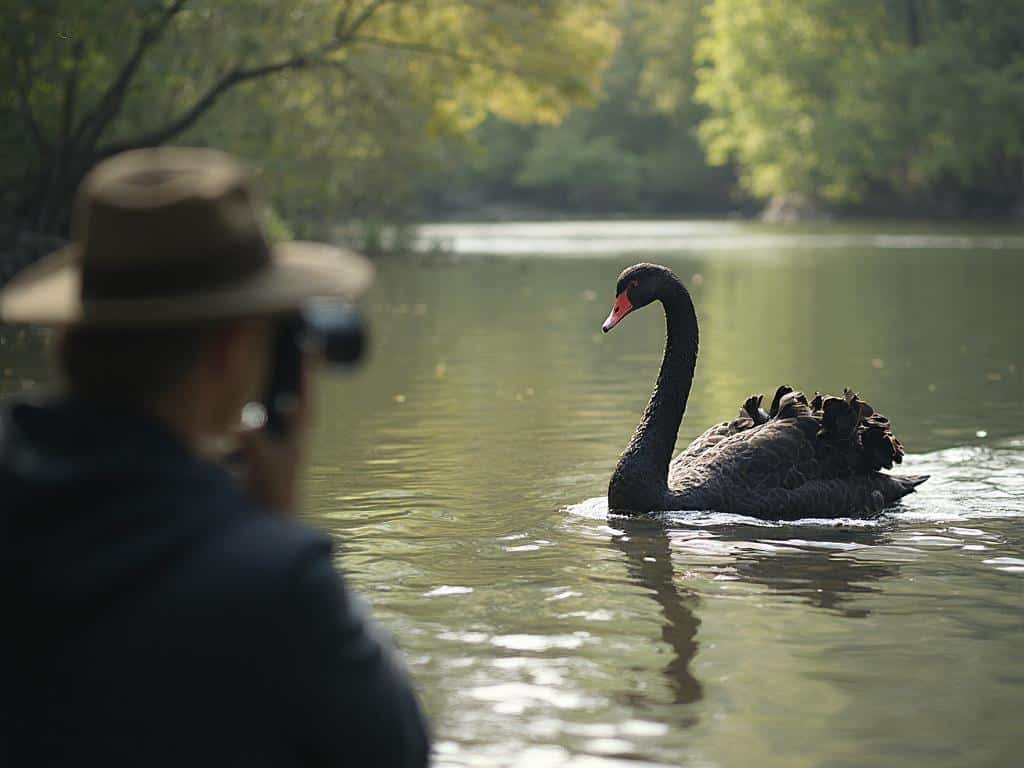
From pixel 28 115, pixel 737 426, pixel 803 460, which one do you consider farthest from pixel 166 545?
pixel 28 115

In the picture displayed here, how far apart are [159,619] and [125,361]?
32 centimetres

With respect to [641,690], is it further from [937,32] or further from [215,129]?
[937,32]

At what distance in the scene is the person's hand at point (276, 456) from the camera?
7.43 ft

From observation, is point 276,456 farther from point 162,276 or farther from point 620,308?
point 620,308

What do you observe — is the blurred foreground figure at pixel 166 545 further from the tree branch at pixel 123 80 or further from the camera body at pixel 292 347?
the tree branch at pixel 123 80

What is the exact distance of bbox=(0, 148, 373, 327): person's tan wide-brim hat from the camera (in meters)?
2.08

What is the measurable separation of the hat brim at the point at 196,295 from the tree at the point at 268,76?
18006mm

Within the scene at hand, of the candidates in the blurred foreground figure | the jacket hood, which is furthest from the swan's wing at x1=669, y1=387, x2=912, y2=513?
the jacket hood

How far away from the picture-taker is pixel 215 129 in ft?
85.7

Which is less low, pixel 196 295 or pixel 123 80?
pixel 123 80

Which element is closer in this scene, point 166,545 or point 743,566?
point 166,545

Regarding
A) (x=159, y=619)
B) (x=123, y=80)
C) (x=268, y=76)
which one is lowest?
(x=159, y=619)

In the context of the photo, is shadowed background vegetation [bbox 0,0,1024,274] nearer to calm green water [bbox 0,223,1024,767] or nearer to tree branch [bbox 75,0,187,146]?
tree branch [bbox 75,0,187,146]

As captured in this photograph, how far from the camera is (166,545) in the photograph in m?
2.01
